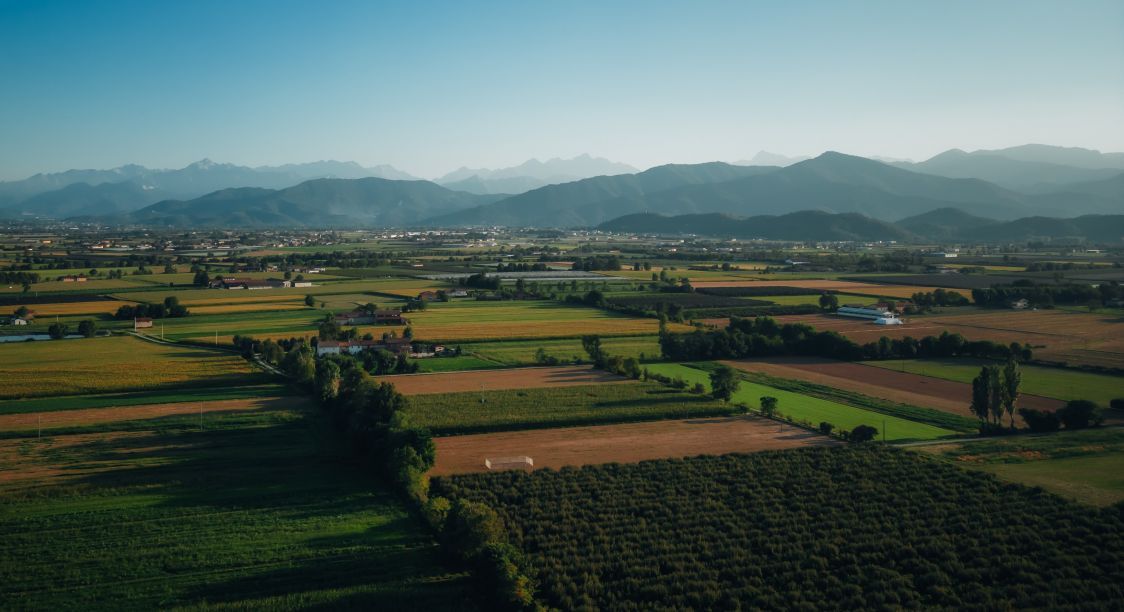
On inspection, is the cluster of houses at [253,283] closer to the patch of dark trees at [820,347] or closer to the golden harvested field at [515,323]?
the golden harvested field at [515,323]

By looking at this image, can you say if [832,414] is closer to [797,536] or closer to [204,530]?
[797,536]

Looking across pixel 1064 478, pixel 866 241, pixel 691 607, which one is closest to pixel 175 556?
pixel 691 607

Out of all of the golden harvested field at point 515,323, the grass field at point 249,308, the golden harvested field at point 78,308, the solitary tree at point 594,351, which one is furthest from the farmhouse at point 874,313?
the golden harvested field at point 78,308

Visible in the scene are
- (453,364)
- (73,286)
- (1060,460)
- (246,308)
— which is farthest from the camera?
(73,286)

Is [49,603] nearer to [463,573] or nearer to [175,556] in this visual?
[175,556]

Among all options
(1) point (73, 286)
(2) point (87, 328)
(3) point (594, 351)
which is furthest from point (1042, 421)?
(1) point (73, 286)

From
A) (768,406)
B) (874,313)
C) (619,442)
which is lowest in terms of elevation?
(619,442)

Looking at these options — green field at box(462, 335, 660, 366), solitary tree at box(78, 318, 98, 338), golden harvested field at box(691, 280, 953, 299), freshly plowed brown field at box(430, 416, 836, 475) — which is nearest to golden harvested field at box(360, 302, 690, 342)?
green field at box(462, 335, 660, 366)
